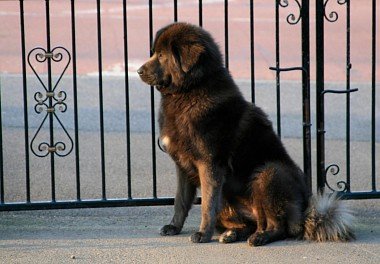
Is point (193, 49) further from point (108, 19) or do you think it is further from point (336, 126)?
point (108, 19)

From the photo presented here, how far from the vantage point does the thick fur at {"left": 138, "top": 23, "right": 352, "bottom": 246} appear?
5578 millimetres

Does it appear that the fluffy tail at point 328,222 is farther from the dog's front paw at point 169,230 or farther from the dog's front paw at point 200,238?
the dog's front paw at point 169,230

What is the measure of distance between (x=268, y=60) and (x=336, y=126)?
4276 mm

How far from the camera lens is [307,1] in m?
6.32

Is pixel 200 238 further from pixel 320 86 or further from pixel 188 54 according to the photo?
pixel 320 86

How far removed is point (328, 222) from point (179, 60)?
1.37m

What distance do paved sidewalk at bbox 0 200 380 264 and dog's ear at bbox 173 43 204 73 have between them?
1107mm

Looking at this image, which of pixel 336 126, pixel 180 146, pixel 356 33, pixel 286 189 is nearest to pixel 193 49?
pixel 180 146

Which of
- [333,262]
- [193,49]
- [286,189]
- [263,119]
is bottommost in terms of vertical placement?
[333,262]

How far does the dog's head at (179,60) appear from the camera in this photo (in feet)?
18.1

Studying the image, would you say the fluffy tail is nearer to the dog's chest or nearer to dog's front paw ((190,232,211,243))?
dog's front paw ((190,232,211,243))

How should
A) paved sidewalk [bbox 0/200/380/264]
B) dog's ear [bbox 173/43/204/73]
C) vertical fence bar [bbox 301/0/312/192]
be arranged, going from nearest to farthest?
paved sidewalk [bbox 0/200/380/264] → dog's ear [bbox 173/43/204/73] → vertical fence bar [bbox 301/0/312/192]

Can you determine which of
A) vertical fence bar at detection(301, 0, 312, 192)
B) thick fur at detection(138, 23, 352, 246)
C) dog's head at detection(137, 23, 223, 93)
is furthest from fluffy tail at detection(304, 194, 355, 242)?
dog's head at detection(137, 23, 223, 93)

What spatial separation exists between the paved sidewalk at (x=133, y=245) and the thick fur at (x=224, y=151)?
12 cm
